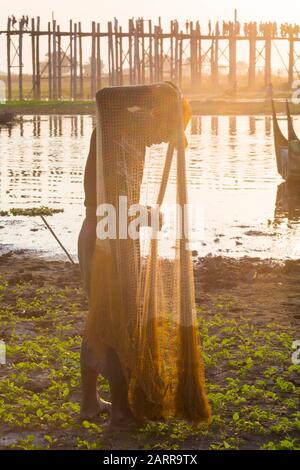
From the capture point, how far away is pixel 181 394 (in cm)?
574

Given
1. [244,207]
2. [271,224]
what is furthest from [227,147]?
[271,224]

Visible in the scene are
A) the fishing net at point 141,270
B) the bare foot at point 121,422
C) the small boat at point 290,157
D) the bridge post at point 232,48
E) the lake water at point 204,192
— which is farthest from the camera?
the bridge post at point 232,48

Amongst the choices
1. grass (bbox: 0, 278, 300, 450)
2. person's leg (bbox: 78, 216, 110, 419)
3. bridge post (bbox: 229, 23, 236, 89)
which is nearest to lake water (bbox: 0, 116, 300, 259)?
person's leg (bbox: 78, 216, 110, 419)

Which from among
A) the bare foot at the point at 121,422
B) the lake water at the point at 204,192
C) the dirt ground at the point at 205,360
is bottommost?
the lake water at the point at 204,192

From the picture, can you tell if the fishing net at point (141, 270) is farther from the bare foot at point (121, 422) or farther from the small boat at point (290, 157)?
the small boat at point (290, 157)

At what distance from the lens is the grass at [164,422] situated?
18.7 feet

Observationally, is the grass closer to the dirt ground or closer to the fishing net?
the dirt ground

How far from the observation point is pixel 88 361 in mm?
5914

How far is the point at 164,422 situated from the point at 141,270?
96 cm

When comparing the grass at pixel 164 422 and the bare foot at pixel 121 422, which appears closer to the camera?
the grass at pixel 164 422

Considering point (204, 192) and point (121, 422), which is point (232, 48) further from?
point (121, 422)

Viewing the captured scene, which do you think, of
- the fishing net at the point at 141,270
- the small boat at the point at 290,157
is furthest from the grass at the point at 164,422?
the small boat at the point at 290,157

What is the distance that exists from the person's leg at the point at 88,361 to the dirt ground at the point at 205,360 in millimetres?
95

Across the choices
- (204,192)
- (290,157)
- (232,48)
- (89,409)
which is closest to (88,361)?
(89,409)
